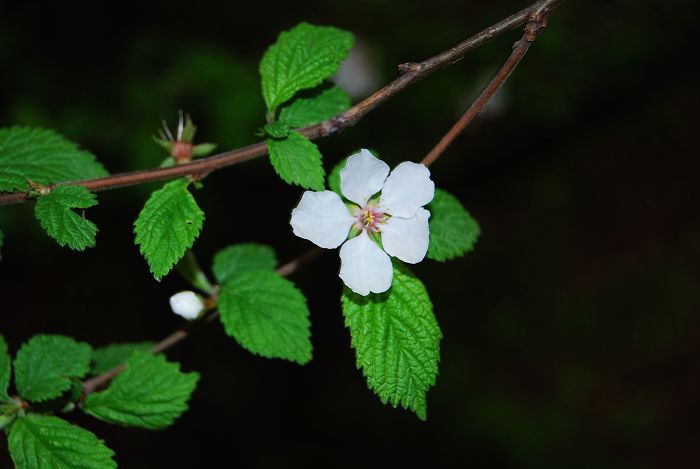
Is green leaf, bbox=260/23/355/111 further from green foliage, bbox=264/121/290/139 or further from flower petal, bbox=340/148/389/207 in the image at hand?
flower petal, bbox=340/148/389/207

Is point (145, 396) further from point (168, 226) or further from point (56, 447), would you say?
point (168, 226)

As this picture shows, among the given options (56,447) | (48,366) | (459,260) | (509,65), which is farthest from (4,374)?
(459,260)

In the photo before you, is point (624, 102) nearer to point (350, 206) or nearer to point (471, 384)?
point (471, 384)

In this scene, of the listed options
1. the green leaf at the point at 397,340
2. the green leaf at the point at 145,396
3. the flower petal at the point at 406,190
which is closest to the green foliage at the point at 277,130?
the flower petal at the point at 406,190

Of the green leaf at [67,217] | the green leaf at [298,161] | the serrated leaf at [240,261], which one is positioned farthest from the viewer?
the serrated leaf at [240,261]

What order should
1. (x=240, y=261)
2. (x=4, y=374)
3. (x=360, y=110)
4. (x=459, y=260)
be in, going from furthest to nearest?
(x=459, y=260) → (x=240, y=261) → (x=4, y=374) → (x=360, y=110)

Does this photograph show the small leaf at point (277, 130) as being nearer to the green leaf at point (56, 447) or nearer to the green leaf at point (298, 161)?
the green leaf at point (298, 161)
